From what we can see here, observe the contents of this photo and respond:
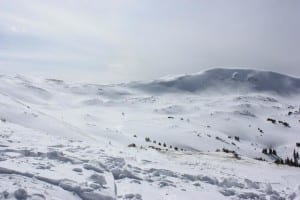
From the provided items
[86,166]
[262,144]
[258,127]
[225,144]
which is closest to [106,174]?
[86,166]

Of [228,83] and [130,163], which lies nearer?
[130,163]

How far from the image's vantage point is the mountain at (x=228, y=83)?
148000 mm

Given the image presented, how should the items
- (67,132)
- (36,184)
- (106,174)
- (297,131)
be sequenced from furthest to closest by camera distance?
(297,131) < (67,132) < (106,174) < (36,184)

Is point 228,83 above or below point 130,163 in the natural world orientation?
above

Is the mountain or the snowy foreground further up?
the mountain

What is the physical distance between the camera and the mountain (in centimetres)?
14800

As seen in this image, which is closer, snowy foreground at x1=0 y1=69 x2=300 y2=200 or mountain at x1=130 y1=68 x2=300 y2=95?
snowy foreground at x1=0 y1=69 x2=300 y2=200

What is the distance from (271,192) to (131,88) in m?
128

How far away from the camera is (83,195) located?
10633 mm

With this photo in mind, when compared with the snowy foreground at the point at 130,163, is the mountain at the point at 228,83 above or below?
above

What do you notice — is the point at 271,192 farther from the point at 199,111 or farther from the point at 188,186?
the point at 199,111

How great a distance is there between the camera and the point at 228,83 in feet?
520

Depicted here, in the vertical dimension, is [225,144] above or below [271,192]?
below

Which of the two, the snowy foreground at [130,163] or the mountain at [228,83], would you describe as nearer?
the snowy foreground at [130,163]
